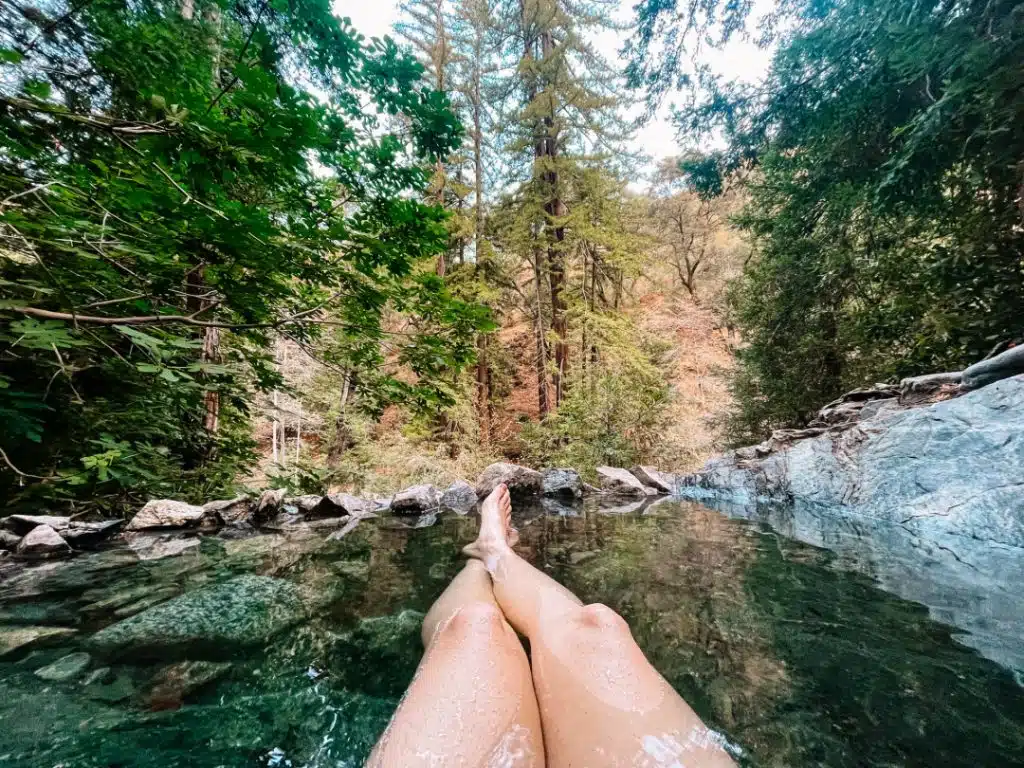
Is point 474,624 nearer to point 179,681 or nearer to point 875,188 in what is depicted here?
point 179,681

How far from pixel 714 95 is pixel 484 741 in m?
6.77

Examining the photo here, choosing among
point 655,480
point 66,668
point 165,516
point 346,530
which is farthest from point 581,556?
point 655,480

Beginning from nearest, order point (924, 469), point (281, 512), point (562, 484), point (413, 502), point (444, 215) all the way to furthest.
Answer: point (444, 215) → point (924, 469) → point (281, 512) → point (413, 502) → point (562, 484)

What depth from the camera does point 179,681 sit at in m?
1.20

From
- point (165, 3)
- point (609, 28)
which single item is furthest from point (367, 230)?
point (609, 28)

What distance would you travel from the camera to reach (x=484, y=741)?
0.81m

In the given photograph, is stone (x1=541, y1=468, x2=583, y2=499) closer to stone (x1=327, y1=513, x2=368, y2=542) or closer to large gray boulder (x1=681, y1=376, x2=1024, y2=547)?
large gray boulder (x1=681, y1=376, x2=1024, y2=547)

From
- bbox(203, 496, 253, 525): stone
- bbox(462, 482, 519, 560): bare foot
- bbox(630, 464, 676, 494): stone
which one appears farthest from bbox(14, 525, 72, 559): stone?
bbox(630, 464, 676, 494): stone

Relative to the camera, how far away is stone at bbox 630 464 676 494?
19.4 ft

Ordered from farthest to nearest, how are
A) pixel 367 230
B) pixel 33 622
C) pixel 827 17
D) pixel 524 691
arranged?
pixel 827 17 < pixel 367 230 < pixel 33 622 < pixel 524 691

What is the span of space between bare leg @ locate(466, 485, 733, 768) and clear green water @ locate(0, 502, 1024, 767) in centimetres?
23

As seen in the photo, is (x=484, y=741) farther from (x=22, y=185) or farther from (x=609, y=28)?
(x=609, y=28)

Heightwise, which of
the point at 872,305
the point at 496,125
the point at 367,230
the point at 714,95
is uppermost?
Result: the point at 496,125

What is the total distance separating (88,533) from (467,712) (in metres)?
3.63
